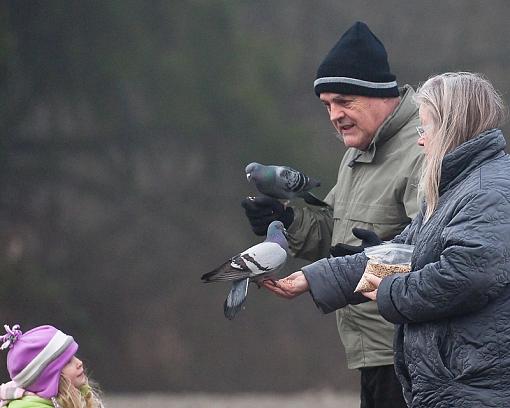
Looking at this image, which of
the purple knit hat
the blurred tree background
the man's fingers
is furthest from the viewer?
the blurred tree background

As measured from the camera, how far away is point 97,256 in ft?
18.5

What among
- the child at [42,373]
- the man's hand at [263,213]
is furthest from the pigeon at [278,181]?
the child at [42,373]

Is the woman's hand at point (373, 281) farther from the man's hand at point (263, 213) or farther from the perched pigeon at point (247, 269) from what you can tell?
the man's hand at point (263, 213)

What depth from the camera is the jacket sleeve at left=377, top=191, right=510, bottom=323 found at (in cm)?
262

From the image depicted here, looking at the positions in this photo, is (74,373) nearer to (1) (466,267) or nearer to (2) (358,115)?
(2) (358,115)

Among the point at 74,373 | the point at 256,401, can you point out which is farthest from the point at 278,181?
the point at 256,401

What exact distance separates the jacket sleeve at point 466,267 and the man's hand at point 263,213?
45.5 inches

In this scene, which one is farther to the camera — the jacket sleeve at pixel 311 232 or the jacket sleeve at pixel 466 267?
the jacket sleeve at pixel 311 232

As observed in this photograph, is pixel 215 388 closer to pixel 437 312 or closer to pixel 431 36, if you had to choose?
pixel 431 36

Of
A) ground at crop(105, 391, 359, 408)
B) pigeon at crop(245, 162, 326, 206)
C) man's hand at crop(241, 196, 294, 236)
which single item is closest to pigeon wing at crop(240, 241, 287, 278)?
man's hand at crop(241, 196, 294, 236)

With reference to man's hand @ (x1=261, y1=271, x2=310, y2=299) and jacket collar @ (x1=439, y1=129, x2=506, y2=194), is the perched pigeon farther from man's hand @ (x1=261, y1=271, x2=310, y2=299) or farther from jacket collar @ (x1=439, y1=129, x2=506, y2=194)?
jacket collar @ (x1=439, y1=129, x2=506, y2=194)

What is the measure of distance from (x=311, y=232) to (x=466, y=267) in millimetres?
1346

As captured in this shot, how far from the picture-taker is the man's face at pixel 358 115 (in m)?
3.65

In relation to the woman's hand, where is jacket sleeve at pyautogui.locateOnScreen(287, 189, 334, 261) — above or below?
below
